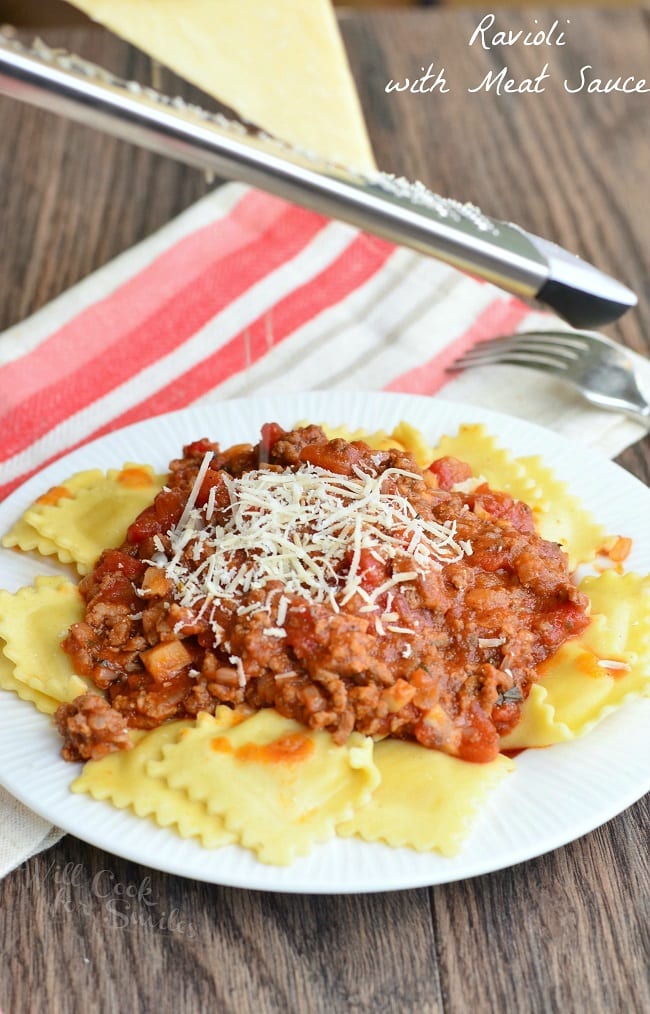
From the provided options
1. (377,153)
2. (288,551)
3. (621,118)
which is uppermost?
(621,118)

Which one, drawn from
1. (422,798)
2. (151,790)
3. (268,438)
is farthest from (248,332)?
(422,798)

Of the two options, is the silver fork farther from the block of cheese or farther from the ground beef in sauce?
the ground beef in sauce

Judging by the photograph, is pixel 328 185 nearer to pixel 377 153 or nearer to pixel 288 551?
pixel 288 551

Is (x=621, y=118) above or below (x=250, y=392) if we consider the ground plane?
above

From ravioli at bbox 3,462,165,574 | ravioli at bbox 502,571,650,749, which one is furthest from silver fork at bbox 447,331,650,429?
ravioli at bbox 3,462,165,574

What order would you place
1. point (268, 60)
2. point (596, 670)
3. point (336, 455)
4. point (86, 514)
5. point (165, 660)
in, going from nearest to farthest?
1. point (165, 660)
2. point (596, 670)
3. point (336, 455)
4. point (86, 514)
5. point (268, 60)

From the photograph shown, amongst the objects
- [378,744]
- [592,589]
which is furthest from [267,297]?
[378,744]

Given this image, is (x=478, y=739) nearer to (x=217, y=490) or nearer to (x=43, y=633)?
(x=217, y=490)
